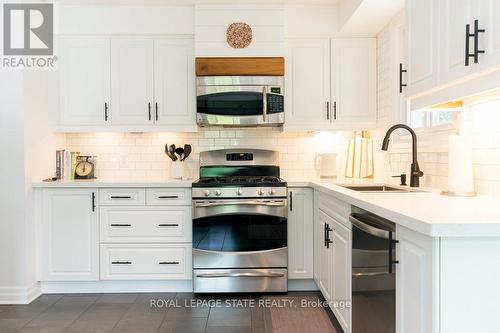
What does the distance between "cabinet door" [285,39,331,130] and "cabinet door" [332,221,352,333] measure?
4.38 feet

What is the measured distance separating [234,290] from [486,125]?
2.18m

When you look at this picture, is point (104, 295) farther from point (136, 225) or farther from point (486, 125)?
point (486, 125)

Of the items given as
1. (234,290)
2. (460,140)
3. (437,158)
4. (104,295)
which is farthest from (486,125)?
(104,295)

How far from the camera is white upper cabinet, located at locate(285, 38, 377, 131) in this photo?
3580 mm

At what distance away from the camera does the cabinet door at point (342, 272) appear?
220 cm

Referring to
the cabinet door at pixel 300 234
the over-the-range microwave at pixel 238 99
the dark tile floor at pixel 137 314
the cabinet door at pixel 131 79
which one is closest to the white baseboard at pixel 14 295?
the dark tile floor at pixel 137 314

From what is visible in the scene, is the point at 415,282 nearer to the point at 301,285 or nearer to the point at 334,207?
the point at 334,207

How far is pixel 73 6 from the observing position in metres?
3.52

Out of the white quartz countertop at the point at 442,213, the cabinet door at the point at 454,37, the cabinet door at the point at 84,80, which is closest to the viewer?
the white quartz countertop at the point at 442,213

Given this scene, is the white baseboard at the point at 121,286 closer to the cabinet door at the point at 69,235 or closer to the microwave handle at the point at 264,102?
the cabinet door at the point at 69,235

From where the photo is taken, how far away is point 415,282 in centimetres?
138

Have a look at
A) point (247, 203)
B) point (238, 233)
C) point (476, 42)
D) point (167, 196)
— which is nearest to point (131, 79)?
point (167, 196)

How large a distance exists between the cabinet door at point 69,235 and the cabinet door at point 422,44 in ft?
8.50

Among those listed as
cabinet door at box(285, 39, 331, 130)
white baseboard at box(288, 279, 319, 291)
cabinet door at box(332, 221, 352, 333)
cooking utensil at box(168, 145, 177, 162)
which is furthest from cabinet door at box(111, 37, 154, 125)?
cabinet door at box(332, 221, 352, 333)
